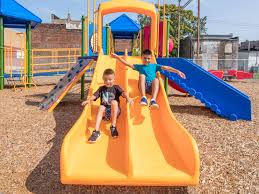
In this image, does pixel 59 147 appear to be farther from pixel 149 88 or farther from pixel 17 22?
pixel 17 22

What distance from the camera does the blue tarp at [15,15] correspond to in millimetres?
13352

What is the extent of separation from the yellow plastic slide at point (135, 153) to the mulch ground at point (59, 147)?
33cm

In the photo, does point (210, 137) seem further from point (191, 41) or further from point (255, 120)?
point (191, 41)

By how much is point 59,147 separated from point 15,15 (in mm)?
9861

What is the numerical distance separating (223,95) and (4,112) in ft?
17.2

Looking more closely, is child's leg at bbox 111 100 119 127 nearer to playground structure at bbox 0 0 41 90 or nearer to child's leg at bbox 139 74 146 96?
child's leg at bbox 139 74 146 96

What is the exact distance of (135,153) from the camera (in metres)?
4.26

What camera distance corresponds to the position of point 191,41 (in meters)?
30.9

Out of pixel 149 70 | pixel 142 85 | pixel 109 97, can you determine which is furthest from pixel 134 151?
pixel 149 70

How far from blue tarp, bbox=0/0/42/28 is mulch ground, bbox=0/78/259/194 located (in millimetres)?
6291

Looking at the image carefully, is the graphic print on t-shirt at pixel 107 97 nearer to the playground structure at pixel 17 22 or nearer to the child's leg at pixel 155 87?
the child's leg at pixel 155 87

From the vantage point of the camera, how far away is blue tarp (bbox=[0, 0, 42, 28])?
526 inches

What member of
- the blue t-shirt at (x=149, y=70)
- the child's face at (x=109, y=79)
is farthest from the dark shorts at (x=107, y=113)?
the blue t-shirt at (x=149, y=70)

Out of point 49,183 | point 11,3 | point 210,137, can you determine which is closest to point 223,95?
point 210,137
